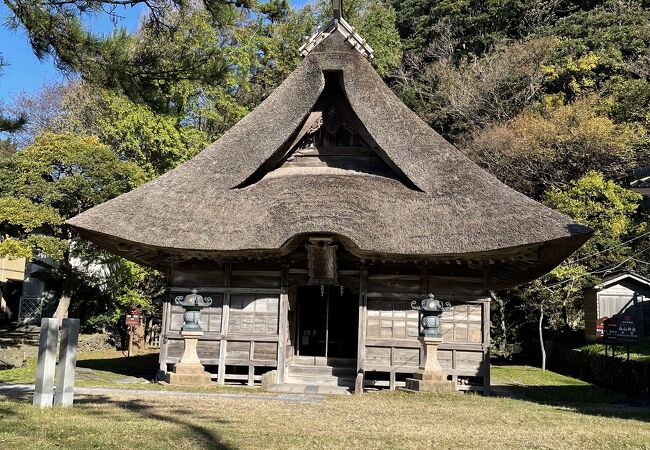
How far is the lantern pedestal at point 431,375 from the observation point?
10.7 metres

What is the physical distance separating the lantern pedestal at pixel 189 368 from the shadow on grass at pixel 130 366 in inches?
71.5

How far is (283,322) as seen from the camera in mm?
12359

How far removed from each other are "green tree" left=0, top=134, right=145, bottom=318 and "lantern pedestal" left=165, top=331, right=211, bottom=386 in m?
7.89

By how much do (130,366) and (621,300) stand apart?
1576 centimetres

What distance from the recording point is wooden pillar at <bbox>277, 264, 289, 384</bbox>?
1230 cm

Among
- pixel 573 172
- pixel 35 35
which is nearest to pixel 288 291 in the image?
pixel 35 35

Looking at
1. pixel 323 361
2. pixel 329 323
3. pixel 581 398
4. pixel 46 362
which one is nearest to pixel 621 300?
pixel 581 398

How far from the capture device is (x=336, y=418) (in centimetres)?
714

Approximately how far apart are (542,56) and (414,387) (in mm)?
24340

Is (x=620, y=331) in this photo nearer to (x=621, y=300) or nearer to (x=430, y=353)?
(x=430, y=353)

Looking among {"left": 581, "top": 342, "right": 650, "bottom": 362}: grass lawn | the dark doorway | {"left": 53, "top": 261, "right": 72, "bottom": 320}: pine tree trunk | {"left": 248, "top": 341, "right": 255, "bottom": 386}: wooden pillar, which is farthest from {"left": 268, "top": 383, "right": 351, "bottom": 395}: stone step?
{"left": 53, "top": 261, "right": 72, "bottom": 320}: pine tree trunk

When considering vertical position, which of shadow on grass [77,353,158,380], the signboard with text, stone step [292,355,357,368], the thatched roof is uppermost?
the thatched roof

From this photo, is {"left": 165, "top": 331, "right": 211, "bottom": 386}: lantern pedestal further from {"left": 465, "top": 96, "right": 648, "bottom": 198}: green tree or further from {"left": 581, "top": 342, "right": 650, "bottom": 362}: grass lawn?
{"left": 465, "top": 96, "right": 648, "bottom": 198}: green tree

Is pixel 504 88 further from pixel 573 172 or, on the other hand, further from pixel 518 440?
pixel 518 440
